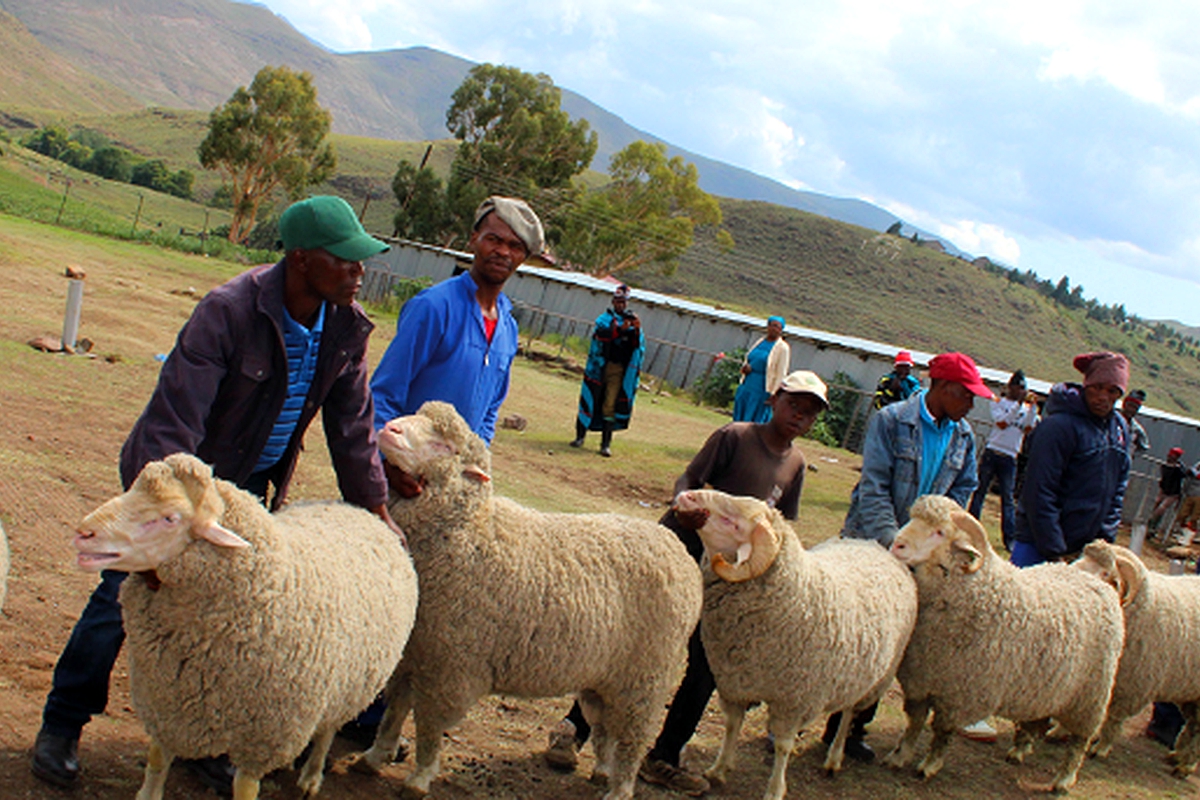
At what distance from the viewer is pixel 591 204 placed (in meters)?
59.8

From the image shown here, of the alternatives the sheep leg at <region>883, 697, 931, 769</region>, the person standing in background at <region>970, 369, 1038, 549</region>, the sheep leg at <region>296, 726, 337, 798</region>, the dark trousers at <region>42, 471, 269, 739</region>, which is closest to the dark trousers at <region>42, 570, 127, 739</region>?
the dark trousers at <region>42, 471, 269, 739</region>

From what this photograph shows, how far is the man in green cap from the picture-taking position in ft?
9.63

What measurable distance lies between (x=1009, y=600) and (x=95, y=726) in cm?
436

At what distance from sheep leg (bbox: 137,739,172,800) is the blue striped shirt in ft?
3.36

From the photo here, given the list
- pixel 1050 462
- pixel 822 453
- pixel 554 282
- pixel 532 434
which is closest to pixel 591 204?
pixel 554 282

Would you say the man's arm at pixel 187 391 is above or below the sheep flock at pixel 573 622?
above

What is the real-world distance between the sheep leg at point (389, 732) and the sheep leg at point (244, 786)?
85cm

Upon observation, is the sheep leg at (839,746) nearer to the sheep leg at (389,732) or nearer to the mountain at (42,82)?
the sheep leg at (389,732)

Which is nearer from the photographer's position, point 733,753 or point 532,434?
point 733,753

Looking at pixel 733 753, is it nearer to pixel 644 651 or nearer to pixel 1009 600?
pixel 644 651

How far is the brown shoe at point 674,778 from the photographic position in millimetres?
4297

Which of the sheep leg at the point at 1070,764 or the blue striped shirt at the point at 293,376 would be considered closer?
the blue striped shirt at the point at 293,376

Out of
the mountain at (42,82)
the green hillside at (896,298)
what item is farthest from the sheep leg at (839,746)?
the mountain at (42,82)

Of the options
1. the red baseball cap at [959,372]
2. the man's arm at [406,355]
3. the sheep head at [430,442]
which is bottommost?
the sheep head at [430,442]
